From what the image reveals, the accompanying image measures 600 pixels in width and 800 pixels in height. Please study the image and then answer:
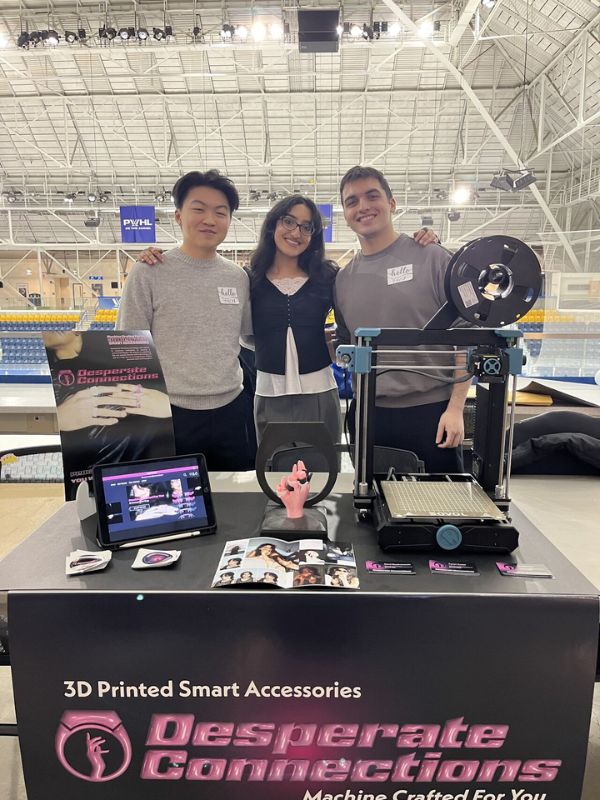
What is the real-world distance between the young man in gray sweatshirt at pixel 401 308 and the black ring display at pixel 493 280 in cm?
65

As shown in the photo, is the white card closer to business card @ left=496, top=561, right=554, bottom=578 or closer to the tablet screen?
the tablet screen

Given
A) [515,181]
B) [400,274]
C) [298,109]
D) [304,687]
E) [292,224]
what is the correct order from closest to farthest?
[304,687], [400,274], [292,224], [515,181], [298,109]

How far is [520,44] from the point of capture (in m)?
10.9

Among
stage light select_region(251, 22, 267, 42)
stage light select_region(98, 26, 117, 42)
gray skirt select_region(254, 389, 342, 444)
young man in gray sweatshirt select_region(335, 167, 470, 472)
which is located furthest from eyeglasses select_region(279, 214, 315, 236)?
stage light select_region(98, 26, 117, 42)

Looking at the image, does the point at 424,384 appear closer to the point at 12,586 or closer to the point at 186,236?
the point at 186,236

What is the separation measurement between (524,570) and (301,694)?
0.47 meters

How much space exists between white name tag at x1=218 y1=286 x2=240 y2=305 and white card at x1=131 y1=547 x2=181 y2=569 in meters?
1.10

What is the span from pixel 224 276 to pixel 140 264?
0.31m

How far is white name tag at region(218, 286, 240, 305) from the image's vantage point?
76.9 inches

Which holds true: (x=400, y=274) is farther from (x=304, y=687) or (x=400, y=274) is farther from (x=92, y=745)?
(x=92, y=745)

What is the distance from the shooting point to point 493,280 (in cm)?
120

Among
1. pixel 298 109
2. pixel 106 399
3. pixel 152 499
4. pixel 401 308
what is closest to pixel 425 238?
pixel 401 308

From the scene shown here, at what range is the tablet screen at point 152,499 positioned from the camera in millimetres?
1122

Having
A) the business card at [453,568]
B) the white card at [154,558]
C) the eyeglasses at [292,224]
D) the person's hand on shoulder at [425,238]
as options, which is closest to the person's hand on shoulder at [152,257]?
the eyeglasses at [292,224]
